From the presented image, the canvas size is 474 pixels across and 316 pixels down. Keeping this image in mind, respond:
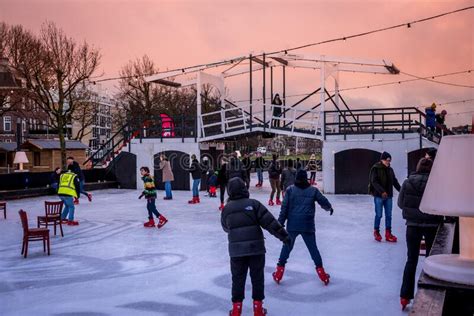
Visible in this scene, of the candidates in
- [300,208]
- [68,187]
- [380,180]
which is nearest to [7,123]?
[68,187]

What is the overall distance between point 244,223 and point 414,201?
201 centimetres

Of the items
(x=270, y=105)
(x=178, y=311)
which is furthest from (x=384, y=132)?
(x=178, y=311)

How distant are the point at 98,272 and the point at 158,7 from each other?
6.40m

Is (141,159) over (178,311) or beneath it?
over

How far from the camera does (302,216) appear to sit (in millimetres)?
6215

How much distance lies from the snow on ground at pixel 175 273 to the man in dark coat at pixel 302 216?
272 mm

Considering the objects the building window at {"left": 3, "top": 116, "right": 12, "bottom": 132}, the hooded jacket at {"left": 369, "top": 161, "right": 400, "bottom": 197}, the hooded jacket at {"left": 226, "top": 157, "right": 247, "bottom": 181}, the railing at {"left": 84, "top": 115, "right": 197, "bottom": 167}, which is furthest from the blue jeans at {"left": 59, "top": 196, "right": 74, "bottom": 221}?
the building window at {"left": 3, "top": 116, "right": 12, "bottom": 132}

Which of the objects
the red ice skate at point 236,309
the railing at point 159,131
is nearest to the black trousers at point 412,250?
the red ice skate at point 236,309

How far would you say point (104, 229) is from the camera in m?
11.1

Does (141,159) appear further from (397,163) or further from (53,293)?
(53,293)

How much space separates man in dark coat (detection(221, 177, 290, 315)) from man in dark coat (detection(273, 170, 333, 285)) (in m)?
1.30

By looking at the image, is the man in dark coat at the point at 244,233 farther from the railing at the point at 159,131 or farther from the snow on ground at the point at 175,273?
the railing at the point at 159,131

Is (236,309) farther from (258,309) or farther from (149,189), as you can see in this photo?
(149,189)

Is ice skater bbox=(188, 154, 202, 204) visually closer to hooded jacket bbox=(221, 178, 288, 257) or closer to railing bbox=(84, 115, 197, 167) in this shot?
railing bbox=(84, 115, 197, 167)
